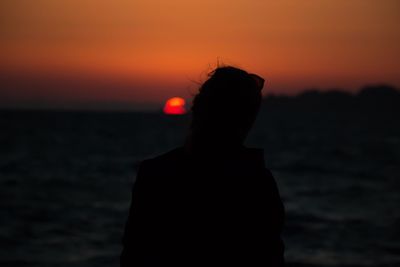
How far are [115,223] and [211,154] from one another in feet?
39.2

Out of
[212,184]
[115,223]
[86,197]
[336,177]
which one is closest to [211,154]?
[212,184]

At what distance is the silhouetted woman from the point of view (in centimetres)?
202

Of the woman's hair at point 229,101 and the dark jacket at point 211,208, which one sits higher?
the woman's hair at point 229,101

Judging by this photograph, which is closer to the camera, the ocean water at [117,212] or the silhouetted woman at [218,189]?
the silhouetted woman at [218,189]

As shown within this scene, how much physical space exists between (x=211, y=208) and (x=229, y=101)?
366 millimetres

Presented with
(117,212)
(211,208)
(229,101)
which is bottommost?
(211,208)

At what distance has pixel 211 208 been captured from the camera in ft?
6.72

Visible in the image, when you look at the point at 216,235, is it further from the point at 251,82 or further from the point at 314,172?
the point at 314,172

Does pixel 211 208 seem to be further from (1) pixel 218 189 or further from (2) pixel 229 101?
(2) pixel 229 101

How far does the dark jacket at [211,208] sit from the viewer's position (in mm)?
2020

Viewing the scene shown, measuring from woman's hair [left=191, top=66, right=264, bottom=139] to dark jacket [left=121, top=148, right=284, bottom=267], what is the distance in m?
0.10

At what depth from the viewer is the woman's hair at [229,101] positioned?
2031 mm

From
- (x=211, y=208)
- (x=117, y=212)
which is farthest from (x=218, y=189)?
(x=117, y=212)

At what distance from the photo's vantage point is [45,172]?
1046 inches
